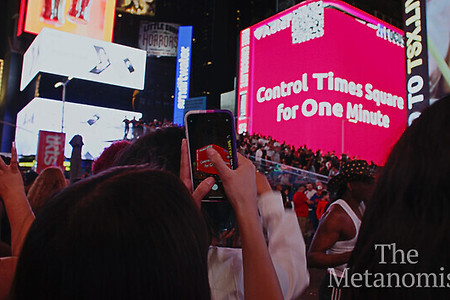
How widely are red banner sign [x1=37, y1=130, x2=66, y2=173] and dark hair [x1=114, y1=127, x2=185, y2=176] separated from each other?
26.0ft

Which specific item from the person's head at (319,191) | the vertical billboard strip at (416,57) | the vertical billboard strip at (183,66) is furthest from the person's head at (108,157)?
the vertical billboard strip at (183,66)

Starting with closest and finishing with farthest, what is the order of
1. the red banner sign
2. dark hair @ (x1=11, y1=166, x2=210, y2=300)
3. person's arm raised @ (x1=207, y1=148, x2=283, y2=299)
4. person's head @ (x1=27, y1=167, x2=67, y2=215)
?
dark hair @ (x1=11, y1=166, x2=210, y2=300)
person's arm raised @ (x1=207, y1=148, x2=283, y2=299)
person's head @ (x1=27, y1=167, x2=67, y2=215)
the red banner sign

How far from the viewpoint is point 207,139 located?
4.92 ft

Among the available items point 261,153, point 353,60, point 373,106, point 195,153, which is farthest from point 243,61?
point 195,153

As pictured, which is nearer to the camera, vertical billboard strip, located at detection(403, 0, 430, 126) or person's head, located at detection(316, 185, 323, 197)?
vertical billboard strip, located at detection(403, 0, 430, 126)

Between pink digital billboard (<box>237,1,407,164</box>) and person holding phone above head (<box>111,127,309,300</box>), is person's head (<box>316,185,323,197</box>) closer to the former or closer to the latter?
pink digital billboard (<box>237,1,407,164</box>)

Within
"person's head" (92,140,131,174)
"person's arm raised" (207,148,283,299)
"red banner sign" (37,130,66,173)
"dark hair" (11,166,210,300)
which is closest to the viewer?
"dark hair" (11,166,210,300)

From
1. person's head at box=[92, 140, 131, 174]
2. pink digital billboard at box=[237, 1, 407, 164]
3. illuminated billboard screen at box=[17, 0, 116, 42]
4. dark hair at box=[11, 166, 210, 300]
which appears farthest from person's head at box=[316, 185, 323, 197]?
illuminated billboard screen at box=[17, 0, 116, 42]

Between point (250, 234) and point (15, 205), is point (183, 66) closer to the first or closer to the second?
point (15, 205)

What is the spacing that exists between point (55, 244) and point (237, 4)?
3750 cm

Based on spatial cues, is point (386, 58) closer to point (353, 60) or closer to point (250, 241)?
point (353, 60)

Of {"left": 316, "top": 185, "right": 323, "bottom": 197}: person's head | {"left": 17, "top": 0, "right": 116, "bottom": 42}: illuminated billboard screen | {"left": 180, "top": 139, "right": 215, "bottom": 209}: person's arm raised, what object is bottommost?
{"left": 316, "top": 185, "right": 323, "bottom": 197}: person's head

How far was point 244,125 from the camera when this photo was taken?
24109 millimetres

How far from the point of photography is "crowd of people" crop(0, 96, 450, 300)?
745 mm
